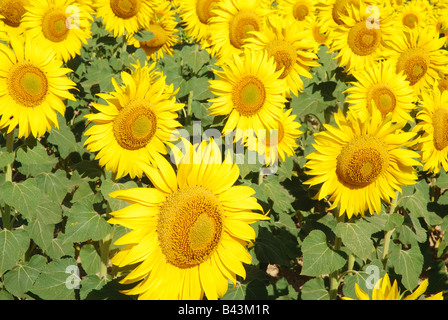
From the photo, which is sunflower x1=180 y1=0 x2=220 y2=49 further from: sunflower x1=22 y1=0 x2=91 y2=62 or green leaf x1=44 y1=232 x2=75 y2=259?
green leaf x1=44 y1=232 x2=75 y2=259

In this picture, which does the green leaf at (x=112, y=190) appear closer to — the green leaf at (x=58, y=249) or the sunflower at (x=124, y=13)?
the green leaf at (x=58, y=249)

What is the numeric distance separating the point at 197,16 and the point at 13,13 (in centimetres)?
182

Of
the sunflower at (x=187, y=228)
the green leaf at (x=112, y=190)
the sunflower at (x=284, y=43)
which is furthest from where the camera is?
the sunflower at (x=284, y=43)

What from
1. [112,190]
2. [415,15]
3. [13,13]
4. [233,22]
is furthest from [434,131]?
[415,15]

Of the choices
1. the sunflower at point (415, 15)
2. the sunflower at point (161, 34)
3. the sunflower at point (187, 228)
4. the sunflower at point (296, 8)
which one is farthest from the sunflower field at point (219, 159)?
the sunflower at point (415, 15)

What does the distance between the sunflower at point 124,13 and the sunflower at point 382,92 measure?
2.33 m

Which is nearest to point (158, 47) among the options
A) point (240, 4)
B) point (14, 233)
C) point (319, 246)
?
point (240, 4)

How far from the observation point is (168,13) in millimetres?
5492

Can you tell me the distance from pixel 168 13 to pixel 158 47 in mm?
446

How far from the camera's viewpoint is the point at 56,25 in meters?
4.18

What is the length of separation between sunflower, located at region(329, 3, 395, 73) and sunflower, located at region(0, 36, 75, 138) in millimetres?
2519

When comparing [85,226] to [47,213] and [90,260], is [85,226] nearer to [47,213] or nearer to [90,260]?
[90,260]

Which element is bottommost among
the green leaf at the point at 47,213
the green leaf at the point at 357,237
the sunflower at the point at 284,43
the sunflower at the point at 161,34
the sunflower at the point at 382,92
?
the green leaf at the point at 357,237

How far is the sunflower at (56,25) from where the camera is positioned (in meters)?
4.09
